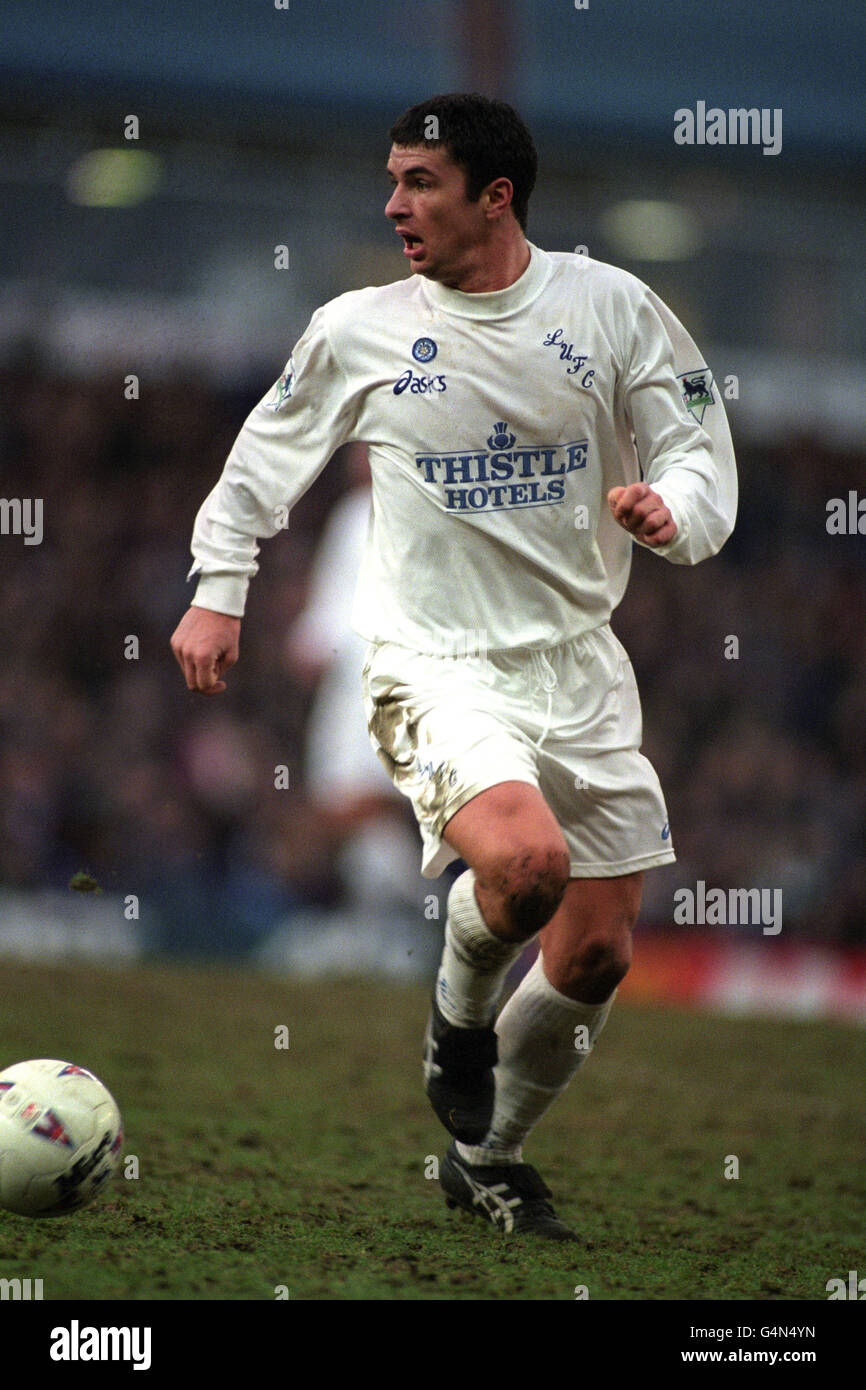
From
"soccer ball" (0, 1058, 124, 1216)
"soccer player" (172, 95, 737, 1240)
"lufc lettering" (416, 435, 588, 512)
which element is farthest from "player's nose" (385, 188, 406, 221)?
"soccer ball" (0, 1058, 124, 1216)

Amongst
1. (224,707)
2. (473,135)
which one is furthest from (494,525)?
(224,707)

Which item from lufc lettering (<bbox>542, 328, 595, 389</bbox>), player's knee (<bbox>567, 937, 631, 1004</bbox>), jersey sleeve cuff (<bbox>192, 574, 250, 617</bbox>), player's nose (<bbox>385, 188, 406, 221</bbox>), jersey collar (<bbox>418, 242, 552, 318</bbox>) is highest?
player's nose (<bbox>385, 188, 406, 221</bbox>)

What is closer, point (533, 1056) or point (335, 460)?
point (533, 1056)

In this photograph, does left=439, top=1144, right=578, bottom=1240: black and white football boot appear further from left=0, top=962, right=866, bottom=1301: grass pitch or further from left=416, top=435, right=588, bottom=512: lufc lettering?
left=416, top=435, right=588, bottom=512: lufc lettering

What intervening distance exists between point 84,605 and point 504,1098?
8337 millimetres

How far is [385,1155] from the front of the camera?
199 inches

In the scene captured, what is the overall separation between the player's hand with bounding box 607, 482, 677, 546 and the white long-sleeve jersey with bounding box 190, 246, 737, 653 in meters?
0.20

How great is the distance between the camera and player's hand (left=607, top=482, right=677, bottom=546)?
354 cm

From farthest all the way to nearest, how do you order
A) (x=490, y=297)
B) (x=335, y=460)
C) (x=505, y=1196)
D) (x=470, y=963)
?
(x=335, y=460) → (x=505, y=1196) → (x=490, y=297) → (x=470, y=963)

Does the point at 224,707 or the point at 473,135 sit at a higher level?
the point at 473,135

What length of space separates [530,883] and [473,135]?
170cm

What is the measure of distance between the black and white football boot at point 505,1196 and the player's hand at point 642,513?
1.57 m

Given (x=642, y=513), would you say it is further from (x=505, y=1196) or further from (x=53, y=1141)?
(x=53, y=1141)

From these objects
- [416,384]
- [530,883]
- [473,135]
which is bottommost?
[530,883]
